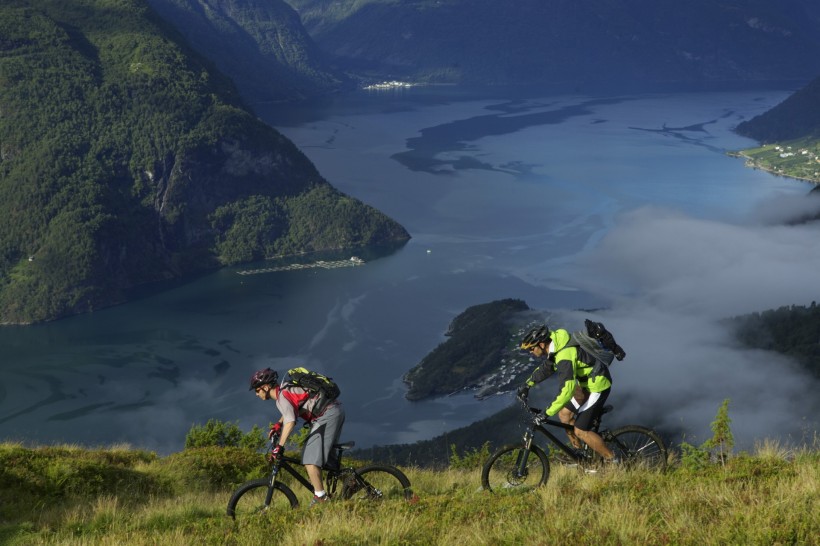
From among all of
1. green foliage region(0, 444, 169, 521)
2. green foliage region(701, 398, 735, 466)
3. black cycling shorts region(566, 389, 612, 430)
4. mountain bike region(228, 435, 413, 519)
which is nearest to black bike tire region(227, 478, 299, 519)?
mountain bike region(228, 435, 413, 519)

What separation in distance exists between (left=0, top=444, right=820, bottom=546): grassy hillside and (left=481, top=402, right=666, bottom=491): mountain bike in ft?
1.30

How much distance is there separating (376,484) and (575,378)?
4.38 meters

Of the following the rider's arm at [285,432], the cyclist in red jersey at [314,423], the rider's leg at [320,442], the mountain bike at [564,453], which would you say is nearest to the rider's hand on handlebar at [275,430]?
the rider's arm at [285,432]

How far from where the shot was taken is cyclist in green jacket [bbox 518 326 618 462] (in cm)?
1716

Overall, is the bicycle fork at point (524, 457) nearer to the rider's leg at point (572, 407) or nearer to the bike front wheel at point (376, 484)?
the rider's leg at point (572, 407)

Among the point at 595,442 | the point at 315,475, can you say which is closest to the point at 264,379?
the point at 315,475

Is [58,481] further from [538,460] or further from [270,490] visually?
[538,460]

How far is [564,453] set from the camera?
1825 cm

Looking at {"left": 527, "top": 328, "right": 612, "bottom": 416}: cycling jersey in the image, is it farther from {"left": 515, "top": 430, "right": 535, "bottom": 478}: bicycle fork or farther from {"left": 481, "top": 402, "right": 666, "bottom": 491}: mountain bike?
{"left": 515, "top": 430, "right": 535, "bottom": 478}: bicycle fork

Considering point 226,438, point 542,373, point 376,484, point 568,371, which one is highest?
point 568,371

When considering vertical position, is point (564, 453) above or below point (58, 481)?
above

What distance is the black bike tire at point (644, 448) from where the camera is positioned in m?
17.5

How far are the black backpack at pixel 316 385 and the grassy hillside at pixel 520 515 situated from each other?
1784 mm

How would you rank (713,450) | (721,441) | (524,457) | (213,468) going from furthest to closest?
(213,468), (713,450), (721,441), (524,457)
